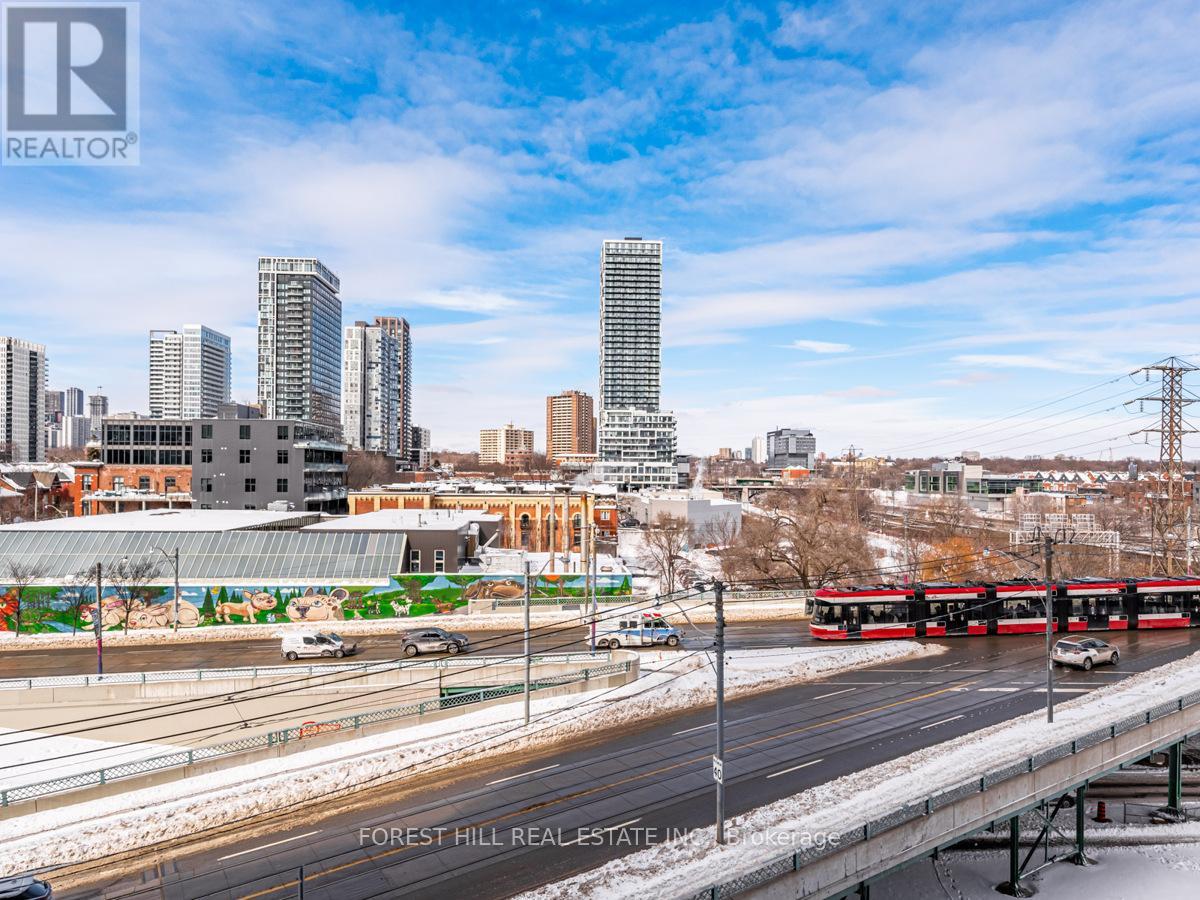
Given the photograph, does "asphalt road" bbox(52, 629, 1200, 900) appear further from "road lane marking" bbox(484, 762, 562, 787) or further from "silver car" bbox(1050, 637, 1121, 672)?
"silver car" bbox(1050, 637, 1121, 672)

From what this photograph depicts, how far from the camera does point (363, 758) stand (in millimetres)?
21891

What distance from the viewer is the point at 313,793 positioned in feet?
66.2

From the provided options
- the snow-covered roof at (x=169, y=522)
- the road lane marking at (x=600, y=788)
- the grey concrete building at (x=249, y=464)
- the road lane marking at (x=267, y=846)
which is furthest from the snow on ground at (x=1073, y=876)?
the grey concrete building at (x=249, y=464)

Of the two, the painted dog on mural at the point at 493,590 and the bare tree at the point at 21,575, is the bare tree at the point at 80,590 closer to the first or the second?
the bare tree at the point at 21,575

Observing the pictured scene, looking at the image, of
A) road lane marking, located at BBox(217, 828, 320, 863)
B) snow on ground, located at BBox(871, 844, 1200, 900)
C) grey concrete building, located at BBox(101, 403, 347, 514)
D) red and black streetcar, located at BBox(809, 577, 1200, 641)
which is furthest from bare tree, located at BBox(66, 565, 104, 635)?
snow on ground, located at BBox(871, 844, 1200, 900)

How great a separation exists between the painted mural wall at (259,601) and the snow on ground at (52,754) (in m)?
16.3

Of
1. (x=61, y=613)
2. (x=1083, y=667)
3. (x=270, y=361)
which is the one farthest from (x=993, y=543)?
(x=270, y=361)

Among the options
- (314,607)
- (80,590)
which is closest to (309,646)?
(314,607)

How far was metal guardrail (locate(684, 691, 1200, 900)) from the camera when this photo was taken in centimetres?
1350

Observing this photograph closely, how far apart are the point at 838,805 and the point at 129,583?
40395 millimetres

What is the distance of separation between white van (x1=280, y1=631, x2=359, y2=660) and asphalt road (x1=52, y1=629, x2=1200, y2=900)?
48.4 feet

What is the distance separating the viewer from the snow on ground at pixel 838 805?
14789 mm

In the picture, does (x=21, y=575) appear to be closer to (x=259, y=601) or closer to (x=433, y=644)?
(x=259, y=601)

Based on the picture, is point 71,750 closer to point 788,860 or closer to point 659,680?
point 659,680
